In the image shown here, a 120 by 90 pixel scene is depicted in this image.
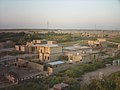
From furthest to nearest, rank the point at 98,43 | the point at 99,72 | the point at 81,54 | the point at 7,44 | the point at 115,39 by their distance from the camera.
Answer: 1. the point at 115,39
2. the point at 98,43
3. the point at 99,72
4. the point at 81,54
5. the point at 7,44

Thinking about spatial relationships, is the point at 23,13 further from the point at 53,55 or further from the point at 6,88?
the point at 6,88

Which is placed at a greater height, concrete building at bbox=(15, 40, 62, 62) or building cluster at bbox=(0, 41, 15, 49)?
building cluster at bbox=(0, 41, 15, 49)

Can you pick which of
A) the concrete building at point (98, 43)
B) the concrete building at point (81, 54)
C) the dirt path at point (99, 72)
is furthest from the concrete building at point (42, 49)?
the concrete building at point (98, 43)

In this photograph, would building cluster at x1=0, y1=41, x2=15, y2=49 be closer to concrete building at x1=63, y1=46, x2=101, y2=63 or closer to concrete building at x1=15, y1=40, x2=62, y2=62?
concrete building at x1=15, y1=40, x2=62, y2=62

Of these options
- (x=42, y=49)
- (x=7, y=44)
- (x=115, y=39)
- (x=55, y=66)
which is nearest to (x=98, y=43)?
(x=115, y=39)

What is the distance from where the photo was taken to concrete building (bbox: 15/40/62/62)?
2.81m

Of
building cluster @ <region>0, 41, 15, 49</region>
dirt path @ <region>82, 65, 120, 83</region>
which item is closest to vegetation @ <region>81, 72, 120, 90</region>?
dirt path @ <region>82, 65, 120, 83</region>

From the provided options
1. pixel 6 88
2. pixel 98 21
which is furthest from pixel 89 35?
pixel 6 88

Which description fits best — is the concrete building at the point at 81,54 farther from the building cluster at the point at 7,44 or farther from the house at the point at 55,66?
the building cluster at the point at 7,44

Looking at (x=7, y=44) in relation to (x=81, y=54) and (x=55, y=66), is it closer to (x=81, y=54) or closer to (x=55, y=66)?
(x=55, y=66)

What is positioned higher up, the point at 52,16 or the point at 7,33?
the point at 52,16

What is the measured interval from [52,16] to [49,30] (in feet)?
0.67

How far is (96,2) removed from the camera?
3.48 m

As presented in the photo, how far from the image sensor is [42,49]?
2.87 meters
